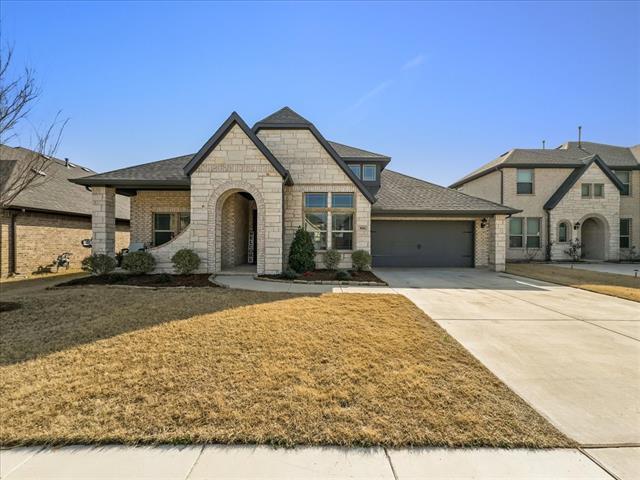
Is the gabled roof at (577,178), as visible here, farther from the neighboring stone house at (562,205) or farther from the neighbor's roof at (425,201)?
the neighbor's roof at (425,201)

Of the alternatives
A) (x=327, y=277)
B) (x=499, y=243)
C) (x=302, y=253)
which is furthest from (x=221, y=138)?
(x=499, y=243)

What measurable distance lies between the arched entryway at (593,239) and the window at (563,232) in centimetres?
205

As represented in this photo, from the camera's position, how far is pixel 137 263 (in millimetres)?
10430

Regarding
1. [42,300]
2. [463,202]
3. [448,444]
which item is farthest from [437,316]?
[463,202]

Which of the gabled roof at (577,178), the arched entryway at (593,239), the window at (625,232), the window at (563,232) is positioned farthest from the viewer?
the window at (625,232)

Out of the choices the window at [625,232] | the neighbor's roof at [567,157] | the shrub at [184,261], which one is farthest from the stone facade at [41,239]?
the window at [625,232]

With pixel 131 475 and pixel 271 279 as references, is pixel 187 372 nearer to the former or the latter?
pixel 131 475

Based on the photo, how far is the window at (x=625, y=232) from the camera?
20.0 m

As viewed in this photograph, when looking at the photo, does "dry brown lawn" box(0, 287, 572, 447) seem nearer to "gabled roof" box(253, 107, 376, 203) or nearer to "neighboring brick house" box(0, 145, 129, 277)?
"gabled roof" box(253, 107, 376, 203)

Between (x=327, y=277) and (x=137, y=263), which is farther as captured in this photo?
(x=327, y=277)

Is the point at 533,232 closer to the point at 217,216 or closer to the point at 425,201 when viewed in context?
the point at 425,201

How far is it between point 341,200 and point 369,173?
13.0ft

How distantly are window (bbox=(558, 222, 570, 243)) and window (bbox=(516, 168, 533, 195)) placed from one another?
3081 millimetres

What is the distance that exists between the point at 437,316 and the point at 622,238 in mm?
22973
